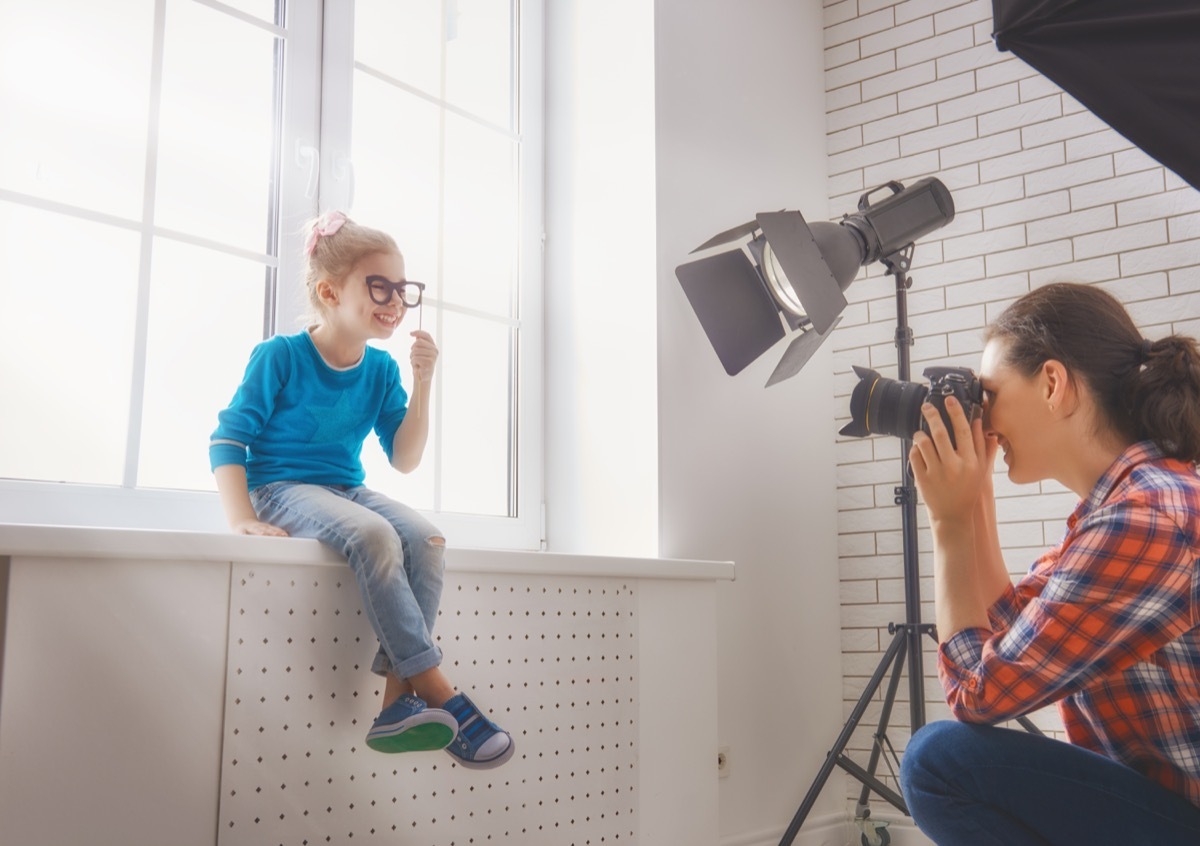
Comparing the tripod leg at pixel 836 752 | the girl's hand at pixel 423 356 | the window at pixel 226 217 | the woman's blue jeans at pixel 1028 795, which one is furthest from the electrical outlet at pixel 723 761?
the girl's hand at pixel 423 356

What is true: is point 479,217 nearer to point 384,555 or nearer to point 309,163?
point 309,163

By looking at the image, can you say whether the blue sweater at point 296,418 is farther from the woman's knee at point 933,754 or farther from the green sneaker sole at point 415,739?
the woman's knee at point 933,754

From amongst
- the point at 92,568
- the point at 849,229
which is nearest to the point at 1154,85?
the point at 849,229

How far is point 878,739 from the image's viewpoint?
7.59 feet

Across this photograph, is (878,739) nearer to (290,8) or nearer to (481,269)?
(481,269)

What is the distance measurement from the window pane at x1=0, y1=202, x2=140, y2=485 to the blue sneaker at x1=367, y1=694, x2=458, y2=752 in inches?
23.9

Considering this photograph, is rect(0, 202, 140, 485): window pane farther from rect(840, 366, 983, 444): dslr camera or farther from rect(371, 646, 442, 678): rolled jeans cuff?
rect(840, 366, 983, 444): dslr camera

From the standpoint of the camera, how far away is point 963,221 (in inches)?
105

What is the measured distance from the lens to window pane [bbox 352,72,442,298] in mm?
2164

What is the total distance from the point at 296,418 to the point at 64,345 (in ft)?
1.21

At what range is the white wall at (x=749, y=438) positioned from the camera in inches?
93.7

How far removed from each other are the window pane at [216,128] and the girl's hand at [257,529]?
0.59 metres

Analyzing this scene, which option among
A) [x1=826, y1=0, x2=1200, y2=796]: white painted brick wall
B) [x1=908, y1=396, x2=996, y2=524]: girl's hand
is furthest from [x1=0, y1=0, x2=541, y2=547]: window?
[x1=908, y1=396, x2=996, y2=524]: girl's hand

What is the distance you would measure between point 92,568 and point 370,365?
1.97 feet
